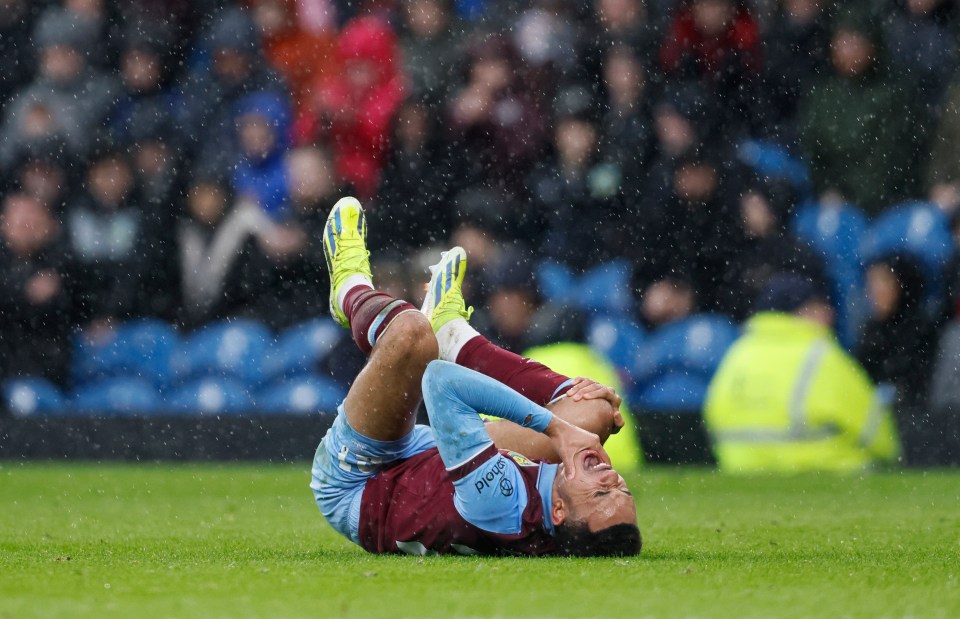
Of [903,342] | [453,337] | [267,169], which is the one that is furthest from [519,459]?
[267,169]

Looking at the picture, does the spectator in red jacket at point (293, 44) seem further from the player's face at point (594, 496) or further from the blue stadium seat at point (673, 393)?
the player's face at point (594, 496)

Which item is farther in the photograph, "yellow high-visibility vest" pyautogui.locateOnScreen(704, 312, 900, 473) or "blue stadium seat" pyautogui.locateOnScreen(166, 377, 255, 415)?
"blue stadium seat" pyautogui.locateOnScreen(166, 377, 255, 415)

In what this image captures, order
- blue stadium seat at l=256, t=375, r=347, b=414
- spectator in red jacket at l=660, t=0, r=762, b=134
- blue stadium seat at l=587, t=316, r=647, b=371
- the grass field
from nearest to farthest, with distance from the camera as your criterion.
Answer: the grass field
blue stadium seat at l=587, t=316, r=647, b=371
spectator in red jacket at l=660, t=0, r=762, b=134
blue stadium seat at l=256, t=375, r=347, b=414

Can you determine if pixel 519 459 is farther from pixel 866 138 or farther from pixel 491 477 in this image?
pixel 866 138

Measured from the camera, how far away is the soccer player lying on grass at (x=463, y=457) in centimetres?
485

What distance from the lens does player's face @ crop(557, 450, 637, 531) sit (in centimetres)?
486

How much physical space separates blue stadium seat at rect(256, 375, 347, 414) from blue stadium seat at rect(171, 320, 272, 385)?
0.13 metres

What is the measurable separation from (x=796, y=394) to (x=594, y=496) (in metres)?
4.30

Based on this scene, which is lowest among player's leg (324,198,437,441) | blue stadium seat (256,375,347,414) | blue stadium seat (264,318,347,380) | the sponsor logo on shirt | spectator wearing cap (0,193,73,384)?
the sponsor logo on shirt

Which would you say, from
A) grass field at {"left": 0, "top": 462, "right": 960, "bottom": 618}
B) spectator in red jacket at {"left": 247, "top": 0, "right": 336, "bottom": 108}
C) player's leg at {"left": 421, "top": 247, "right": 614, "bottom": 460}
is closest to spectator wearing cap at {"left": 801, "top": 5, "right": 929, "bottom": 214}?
grass field at {"left": 0, "top": 462, "right": 960, "bottom": 618}

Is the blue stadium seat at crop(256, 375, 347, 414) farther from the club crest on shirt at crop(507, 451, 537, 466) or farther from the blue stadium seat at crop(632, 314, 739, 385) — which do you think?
the club crest on shirt at crop(507, 451, 537, 466)

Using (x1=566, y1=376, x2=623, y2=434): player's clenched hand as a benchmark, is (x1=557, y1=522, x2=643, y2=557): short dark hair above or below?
below

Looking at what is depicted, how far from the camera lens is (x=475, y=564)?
4805 millimetres

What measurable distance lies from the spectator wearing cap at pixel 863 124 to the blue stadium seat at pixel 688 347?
1035 mm
